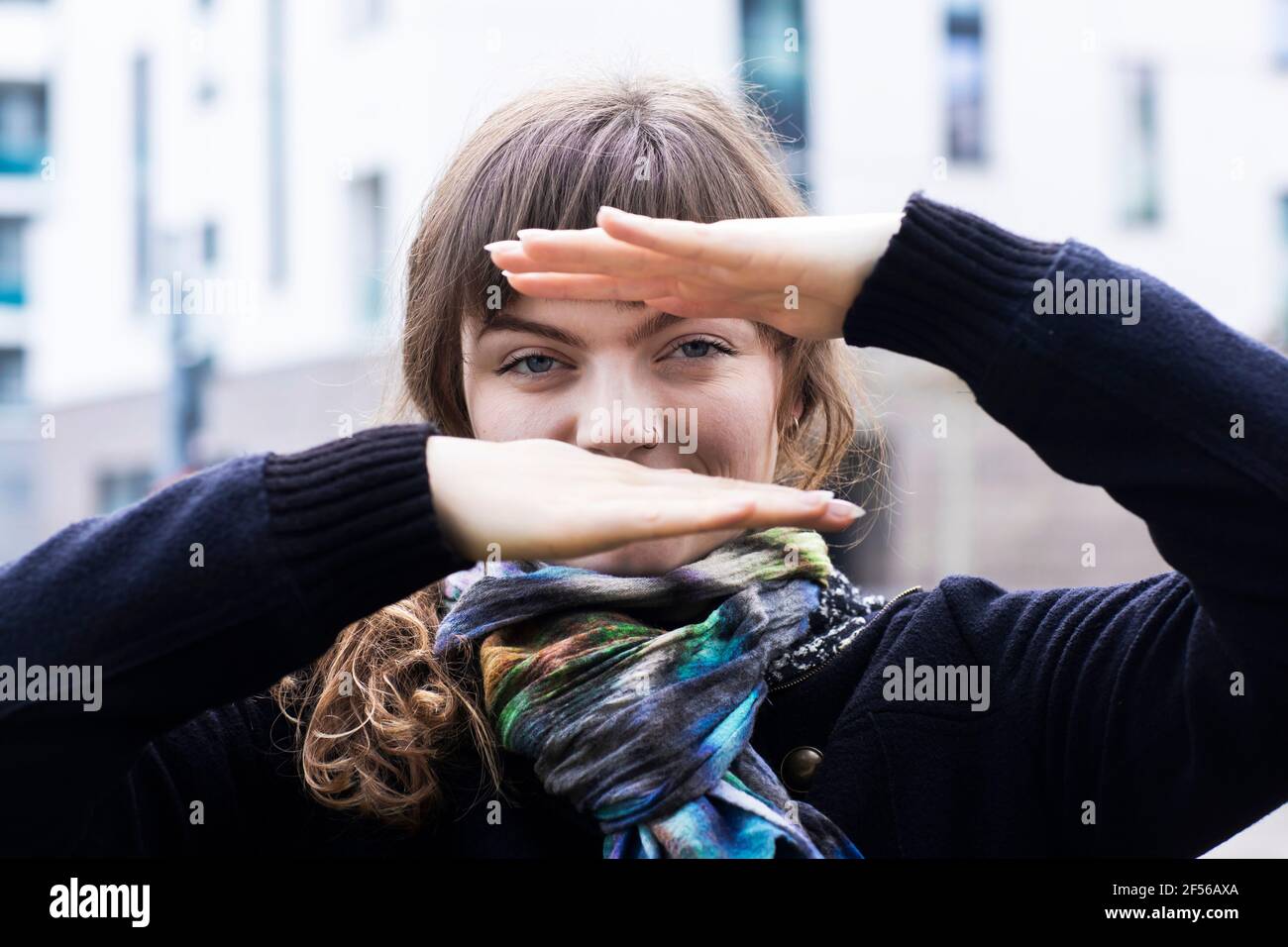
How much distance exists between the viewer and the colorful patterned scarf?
186 cm

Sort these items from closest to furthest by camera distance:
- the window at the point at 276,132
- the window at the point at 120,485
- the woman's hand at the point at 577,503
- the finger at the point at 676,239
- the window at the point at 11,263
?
the woman's hand at the point at 577,503 → the finger at the point at 676,239 → the window at the point at 276,132 → the window at the point at 120,485 → the window at the point at 11,263

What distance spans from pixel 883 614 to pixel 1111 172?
13422 mm

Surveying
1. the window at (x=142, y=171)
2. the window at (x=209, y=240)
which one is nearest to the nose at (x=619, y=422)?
the window at (x=209, y=240)

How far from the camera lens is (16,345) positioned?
21.1 m

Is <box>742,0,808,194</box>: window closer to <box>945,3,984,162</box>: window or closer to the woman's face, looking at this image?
<box>945,3,984,162</box>: window

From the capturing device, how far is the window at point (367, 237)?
1377cm

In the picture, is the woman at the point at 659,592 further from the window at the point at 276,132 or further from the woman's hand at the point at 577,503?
the window at the point at 276,132

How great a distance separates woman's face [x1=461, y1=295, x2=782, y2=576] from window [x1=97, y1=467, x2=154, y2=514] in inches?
671

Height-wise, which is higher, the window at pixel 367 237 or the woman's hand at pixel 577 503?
the window at pixel 367 237

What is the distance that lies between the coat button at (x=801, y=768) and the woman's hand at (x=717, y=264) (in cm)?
56
